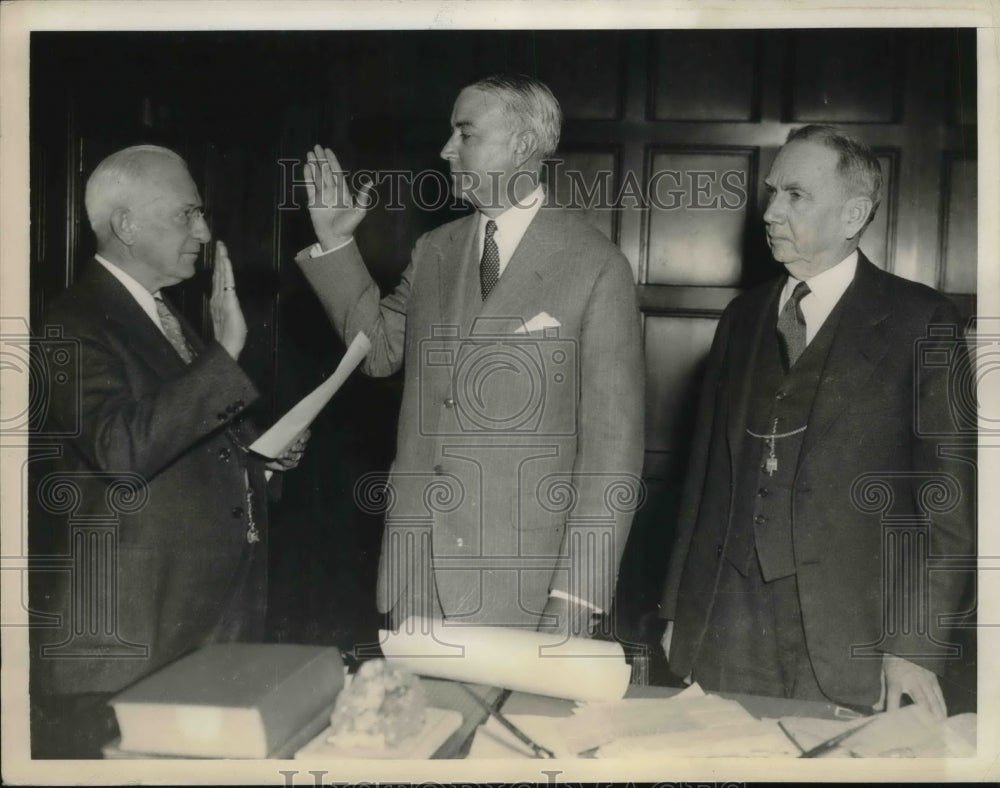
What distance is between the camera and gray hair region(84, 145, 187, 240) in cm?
217

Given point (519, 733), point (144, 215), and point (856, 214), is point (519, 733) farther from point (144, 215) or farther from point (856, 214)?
point (144, 215)

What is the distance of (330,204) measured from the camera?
6.90 feet

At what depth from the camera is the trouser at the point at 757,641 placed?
2.00m

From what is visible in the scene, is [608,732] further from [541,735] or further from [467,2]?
[467,2]

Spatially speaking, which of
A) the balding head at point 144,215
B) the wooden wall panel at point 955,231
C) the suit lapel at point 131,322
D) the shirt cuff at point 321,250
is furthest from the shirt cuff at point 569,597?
the wooden wall panel at point 955,231

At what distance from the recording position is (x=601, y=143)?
10.3ft

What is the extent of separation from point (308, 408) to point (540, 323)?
589 millimetres

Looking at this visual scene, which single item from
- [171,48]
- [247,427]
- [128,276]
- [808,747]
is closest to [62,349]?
[128,276]

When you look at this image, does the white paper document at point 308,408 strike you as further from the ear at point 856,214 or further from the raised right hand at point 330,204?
the ear at point 856,214

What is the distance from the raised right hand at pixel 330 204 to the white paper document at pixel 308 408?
23 centimetres

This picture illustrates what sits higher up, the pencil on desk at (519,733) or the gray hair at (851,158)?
the gray hair at (851,158)

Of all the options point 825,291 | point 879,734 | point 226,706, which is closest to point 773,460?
point 825,291

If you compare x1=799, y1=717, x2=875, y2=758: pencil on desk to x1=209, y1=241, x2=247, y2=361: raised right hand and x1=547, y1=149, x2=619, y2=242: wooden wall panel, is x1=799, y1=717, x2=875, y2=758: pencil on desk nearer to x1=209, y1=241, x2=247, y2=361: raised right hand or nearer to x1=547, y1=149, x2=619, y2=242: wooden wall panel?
x1=209, y1=241, x2=247, y2=361: raised right hand

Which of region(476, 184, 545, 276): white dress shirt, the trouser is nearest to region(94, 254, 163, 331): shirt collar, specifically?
region(476, 184, 545, 276): white dress shirt
